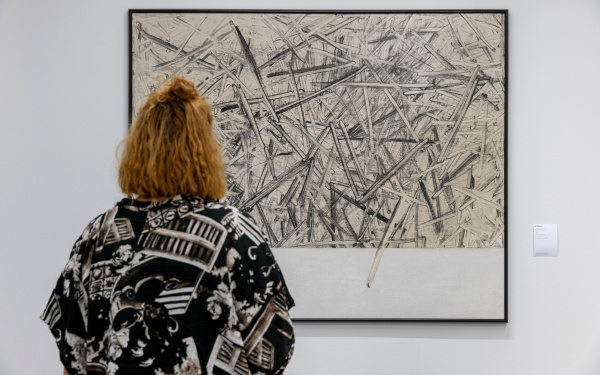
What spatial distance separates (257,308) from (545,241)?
1.34m

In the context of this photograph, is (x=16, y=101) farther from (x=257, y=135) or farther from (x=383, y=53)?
(x=383, y=53)

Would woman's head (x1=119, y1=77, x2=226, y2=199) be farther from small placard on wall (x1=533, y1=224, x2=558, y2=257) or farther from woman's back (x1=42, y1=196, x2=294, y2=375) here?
small placard on wall (x1=533, y1=224, x2=558, y2=257)

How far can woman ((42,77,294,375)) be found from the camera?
114 centimetres

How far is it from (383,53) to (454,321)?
0.98 metres

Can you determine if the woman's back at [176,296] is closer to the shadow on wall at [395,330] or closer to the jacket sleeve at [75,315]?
the jacket sleeve at [75,315]

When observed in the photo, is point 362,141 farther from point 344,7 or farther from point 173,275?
point 173,275

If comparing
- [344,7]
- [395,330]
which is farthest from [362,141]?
[395,330]

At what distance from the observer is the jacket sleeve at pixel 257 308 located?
1.18 metres

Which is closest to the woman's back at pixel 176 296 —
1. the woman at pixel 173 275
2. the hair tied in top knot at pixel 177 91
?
the woman at pixel 173 275

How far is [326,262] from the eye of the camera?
2.09m

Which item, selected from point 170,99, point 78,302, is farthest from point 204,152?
point 78,302

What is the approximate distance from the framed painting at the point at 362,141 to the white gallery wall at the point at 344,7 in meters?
0.07

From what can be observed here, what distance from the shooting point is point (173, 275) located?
3.76 feet

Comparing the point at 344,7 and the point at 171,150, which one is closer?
the point at 171,150
